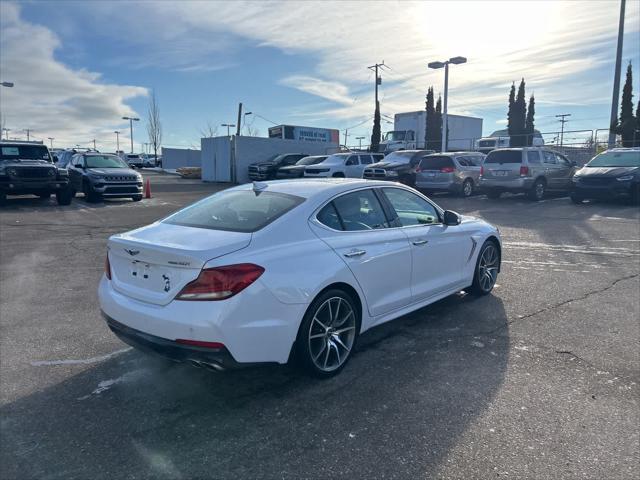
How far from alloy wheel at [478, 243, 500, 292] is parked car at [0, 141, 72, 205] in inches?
601

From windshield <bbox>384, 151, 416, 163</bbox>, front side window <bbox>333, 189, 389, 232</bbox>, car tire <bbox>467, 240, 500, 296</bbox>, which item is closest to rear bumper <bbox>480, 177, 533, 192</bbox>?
A: windshield <bbox>384, 151, 416, 163</bbox>

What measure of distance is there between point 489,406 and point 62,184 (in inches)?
668

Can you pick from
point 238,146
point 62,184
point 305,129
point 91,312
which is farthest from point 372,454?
point 305,129

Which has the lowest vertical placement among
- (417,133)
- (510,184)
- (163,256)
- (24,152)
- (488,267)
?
(488,267)

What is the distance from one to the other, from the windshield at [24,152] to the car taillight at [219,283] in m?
16.4

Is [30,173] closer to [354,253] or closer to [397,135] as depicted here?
[354,253]

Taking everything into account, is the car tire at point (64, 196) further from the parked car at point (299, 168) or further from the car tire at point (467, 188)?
the car tire at point (467, 188)

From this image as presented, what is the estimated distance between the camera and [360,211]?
14.3 ft

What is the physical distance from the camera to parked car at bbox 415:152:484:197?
1789 cm

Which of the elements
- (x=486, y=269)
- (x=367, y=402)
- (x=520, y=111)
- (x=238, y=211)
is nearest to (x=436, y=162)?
(x=486, y=269)

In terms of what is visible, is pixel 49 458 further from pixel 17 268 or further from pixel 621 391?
pixel 17 268

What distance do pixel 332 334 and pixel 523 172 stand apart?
14445 millimetres

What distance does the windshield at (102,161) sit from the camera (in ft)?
61.9

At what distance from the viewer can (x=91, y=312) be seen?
18.1 ft
